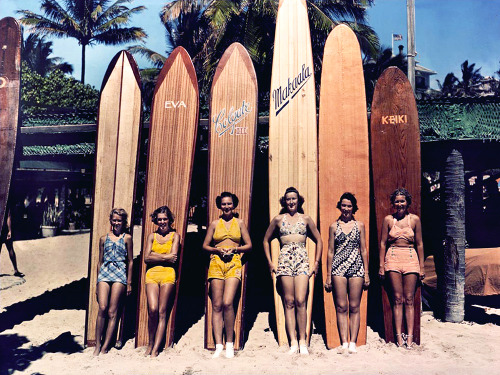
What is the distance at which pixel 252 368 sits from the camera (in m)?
3.43

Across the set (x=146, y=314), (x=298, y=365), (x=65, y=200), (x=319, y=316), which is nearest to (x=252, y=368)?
(x=298, y=365)

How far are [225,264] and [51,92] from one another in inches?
508

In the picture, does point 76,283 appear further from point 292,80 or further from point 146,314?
point 292,80

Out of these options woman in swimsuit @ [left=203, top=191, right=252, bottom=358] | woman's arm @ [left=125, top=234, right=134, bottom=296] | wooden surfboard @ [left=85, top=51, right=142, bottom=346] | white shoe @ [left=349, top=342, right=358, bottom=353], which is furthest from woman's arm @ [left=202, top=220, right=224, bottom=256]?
white shoe @ [left=349, top=342, right=358, bottom=353]

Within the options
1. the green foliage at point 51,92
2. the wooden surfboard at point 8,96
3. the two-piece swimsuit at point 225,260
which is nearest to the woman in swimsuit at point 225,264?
the two-piece swimsuit at point 225,260

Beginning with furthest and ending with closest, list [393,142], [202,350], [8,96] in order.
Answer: [8,96]
[393,142]
[202,350]

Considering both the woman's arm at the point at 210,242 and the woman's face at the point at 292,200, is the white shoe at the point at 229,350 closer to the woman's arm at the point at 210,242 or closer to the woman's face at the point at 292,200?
the woman's arm at the point at 210,242

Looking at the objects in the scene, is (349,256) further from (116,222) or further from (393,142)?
(116,222)

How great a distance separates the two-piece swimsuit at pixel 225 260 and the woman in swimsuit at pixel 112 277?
0.76 m

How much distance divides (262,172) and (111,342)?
347 centimetres

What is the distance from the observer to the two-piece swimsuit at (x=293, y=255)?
147 inches

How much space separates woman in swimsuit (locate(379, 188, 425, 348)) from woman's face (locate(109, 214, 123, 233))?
2.47 metres

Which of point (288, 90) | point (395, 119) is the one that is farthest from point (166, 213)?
point (395, 119)

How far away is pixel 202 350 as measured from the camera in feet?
12.7
